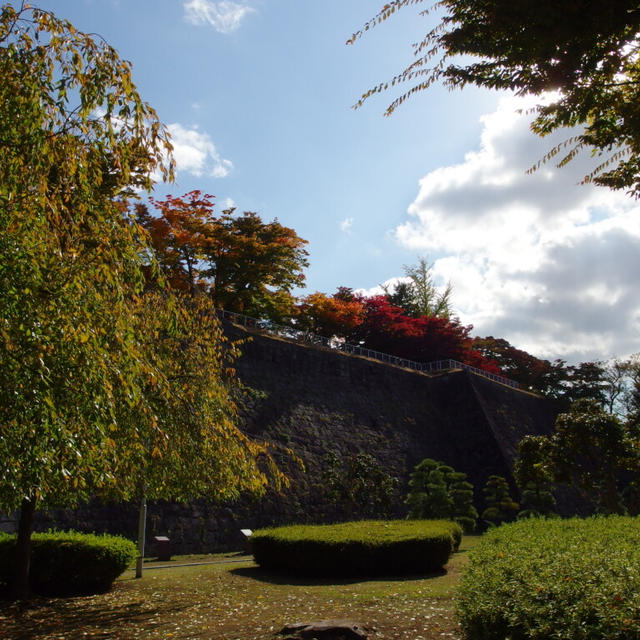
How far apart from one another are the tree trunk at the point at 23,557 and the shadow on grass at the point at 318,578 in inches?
159

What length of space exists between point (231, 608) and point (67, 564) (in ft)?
9.98

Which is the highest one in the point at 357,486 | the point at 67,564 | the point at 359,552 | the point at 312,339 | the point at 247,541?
the point at 312,339

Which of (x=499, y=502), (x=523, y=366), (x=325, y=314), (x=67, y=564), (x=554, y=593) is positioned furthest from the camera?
(x=523, y=366)

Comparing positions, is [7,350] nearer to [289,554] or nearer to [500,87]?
[500,87]

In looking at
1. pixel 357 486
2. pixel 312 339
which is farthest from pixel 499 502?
pixel 312 339

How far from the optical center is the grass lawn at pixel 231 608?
6555mm

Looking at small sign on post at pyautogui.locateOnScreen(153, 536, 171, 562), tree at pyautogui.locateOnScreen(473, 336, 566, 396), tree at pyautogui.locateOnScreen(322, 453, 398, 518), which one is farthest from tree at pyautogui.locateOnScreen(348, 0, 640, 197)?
tree at pyautogui.locateOnScreen(473, 336, 566, 396)

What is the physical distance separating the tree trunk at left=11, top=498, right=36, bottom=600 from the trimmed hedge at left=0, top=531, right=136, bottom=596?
1.79ft

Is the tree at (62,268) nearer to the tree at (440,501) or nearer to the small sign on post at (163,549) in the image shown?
the small sign on post at (163,549)

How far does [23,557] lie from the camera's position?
8.37 metres

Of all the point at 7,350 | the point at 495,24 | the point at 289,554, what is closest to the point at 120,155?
the point at 7,350

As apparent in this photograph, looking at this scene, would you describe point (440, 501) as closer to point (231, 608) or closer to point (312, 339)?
point (312, 339)

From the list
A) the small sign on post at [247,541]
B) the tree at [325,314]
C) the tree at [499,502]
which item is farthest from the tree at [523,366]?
the small sign on post at [247,541]

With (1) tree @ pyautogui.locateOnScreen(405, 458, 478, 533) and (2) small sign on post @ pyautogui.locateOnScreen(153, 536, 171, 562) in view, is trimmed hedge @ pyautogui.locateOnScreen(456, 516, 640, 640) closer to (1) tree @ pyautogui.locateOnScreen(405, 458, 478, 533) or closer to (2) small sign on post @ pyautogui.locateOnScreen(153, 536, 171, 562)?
(2) small sign on post @ pyautogui.locateOnScreen(153, 536, 171, 562)
